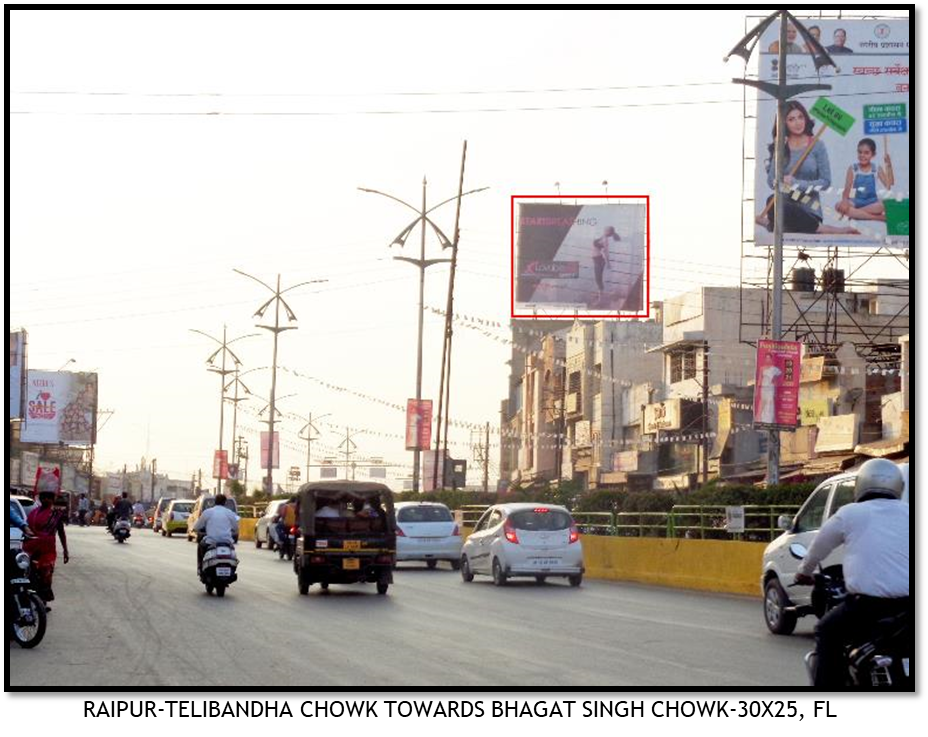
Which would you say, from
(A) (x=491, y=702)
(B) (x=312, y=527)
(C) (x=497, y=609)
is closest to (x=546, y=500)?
(B) (x=312, y=527)

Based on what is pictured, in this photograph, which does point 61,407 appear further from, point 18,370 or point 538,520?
point 538,520

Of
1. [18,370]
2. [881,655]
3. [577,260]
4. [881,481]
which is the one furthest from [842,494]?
[18,370]

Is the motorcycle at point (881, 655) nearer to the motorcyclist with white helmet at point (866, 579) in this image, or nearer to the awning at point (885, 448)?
the motorcyclist with white helmet at point (866, 579)

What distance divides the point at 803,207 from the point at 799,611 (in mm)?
34032

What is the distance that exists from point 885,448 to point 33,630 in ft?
109

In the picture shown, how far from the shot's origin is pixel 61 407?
372 ft

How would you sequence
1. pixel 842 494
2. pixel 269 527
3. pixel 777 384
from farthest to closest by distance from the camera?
pixel 269 527 → pixel 777 384 → pixel 842 494

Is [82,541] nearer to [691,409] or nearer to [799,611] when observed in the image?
[691,409]

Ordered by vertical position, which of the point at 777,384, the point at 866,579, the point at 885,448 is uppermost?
the point at 777,384

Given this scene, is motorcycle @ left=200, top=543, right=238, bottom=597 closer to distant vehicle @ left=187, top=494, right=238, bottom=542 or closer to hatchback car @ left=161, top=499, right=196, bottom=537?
distant vehicle @ left=187, top=494, right=238, bottom=542

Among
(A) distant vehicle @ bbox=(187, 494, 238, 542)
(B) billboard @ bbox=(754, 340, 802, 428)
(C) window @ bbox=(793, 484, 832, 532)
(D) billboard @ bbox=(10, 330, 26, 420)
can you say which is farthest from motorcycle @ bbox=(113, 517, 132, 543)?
(C) window @ bbox=(793, 484, 832, 532)

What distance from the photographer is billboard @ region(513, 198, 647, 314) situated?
65188 millimetres

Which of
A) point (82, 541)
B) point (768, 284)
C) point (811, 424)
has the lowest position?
point (82, 541)

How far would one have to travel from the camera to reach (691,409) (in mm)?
76312
